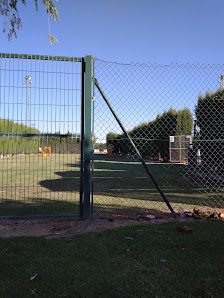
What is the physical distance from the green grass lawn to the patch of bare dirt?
0.31m

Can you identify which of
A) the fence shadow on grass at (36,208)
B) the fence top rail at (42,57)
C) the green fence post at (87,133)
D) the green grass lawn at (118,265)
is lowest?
the fence shadow on grass at (36,208)

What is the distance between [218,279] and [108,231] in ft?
5.55

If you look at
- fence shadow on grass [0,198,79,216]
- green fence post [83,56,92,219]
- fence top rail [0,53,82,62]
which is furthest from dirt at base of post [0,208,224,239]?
fence top rail [0,53,82,62]

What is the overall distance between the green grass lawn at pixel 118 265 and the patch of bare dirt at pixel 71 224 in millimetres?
313

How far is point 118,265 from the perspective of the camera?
2629 mm

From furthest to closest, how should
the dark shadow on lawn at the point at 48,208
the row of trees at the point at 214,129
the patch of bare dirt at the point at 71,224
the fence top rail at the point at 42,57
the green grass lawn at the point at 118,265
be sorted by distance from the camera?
the row of trees at the point at 214,129
the dark shadow on lawn at the point at 48,208
the fence top rail at the point at 42,57
the patch of bare dirt at the point at 71,224
the green grass lawn at the point at 118,265

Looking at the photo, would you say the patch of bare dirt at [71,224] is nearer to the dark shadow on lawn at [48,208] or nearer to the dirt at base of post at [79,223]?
the dirt at base of post at [79,223]

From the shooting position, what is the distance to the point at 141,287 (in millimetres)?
2227

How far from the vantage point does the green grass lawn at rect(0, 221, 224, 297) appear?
2193mm

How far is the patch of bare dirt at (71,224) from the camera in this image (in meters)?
3.68

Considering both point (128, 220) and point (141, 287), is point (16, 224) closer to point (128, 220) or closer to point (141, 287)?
point (128, 220)

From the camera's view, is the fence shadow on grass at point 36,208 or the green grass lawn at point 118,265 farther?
the fence shadow on grass at point 36,208

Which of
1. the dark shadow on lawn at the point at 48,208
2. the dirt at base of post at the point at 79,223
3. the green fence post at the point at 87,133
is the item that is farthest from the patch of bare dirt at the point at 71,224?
the dark shadow on lawn at the point at 48,208

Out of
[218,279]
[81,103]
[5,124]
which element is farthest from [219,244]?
[5,124]
